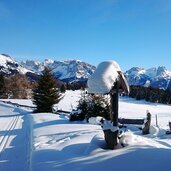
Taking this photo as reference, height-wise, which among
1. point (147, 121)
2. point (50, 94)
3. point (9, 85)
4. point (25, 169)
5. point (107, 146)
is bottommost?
point (25, 169)

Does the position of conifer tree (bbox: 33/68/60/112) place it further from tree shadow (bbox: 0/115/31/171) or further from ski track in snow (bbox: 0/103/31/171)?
tree shadow (bbox: 0/115/31/171)

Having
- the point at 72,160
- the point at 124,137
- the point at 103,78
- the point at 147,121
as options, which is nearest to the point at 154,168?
the point at 72,160

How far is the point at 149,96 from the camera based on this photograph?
120500 millimetres

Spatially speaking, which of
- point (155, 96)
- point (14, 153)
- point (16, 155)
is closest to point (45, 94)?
point (14, 153)

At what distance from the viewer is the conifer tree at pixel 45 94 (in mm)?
43469

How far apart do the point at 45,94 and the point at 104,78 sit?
30451 millimetres

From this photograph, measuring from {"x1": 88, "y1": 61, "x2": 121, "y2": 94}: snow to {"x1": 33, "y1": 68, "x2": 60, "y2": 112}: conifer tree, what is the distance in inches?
1170

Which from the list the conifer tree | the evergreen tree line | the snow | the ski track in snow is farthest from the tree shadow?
the evergreen tree line

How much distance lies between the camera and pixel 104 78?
13.8 metres

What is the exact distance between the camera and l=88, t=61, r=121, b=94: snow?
1378 centimetres

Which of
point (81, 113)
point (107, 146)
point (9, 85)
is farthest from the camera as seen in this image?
point (9, 85)

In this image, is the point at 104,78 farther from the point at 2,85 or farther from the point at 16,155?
the point at 2,85

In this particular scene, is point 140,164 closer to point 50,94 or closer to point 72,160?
point 72,160

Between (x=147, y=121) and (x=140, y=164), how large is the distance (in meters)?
13.8
